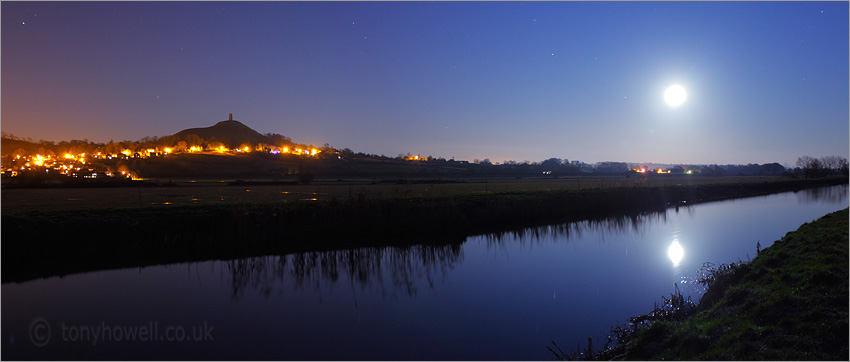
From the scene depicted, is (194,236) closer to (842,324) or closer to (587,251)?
(587,251)

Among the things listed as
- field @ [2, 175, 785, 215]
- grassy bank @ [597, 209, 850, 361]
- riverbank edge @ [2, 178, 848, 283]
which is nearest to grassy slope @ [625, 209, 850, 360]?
grassy bank @ [597, 209, 850, 361]

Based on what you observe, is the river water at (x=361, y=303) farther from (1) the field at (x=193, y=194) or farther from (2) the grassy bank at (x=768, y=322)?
(1) the field at (x=193, y=194)

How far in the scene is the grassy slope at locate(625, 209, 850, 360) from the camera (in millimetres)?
5531

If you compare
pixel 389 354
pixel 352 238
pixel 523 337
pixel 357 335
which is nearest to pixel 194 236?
pixel 352 238

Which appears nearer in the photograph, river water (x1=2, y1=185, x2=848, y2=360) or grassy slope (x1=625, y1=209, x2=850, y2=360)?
grassy slope (x1=625, y1=209, x2=850, y2=360)

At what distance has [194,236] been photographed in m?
18.2

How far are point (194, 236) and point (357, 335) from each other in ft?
39.3

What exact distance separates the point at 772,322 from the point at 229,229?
1775cm

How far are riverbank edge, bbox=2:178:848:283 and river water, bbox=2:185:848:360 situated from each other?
72.4 inches

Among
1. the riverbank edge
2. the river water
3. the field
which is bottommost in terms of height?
the river water

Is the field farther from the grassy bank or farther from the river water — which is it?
the grassy bank

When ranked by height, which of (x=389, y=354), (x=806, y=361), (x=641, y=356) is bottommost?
(x=389, y=354)

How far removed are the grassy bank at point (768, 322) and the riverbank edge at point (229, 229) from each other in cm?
1290

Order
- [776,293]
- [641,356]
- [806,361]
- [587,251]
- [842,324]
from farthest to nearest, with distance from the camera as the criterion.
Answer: [587,251]
[776,293]
[641,356]
[842,324]
[806,361]
